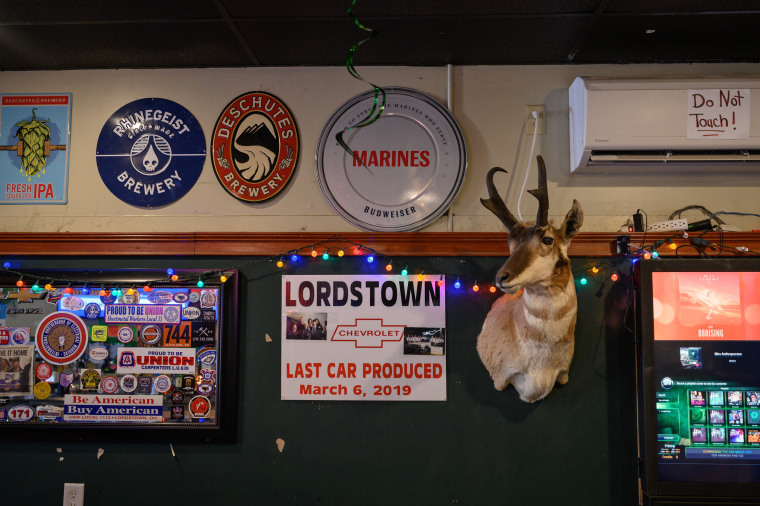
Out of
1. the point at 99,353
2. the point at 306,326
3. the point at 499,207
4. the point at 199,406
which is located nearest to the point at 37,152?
the point at 99,353

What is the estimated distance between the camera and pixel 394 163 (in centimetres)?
267

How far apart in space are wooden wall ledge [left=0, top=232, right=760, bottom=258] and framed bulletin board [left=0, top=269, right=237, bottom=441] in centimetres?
13

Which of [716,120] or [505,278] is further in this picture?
[716,120]

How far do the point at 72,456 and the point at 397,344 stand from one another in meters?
1.68

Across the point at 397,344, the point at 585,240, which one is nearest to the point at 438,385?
the point at 397,344

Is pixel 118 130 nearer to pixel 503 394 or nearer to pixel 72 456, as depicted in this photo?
pixel 72 456

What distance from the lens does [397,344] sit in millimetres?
2588

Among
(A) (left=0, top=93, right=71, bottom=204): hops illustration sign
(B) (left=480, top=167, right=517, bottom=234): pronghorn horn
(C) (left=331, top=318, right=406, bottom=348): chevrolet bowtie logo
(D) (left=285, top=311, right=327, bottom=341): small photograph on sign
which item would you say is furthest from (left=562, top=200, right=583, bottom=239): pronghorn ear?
(A) (left=0, top=93, right=71, bottom=204): hops illustration sign

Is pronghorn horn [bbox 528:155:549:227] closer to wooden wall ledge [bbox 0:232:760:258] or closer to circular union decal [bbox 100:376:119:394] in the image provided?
wooden wall ledge [bbox 0:232:760:258]

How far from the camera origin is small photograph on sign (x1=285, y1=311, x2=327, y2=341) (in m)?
2.61

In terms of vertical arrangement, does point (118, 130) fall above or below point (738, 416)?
above

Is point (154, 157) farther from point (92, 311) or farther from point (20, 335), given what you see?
point (20, 335)

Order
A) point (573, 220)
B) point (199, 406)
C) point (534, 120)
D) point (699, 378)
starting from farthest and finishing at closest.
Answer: point (534, 120), point (199, 406), point (699, 378), point (573, 220)

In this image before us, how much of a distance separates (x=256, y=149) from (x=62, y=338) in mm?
1321
